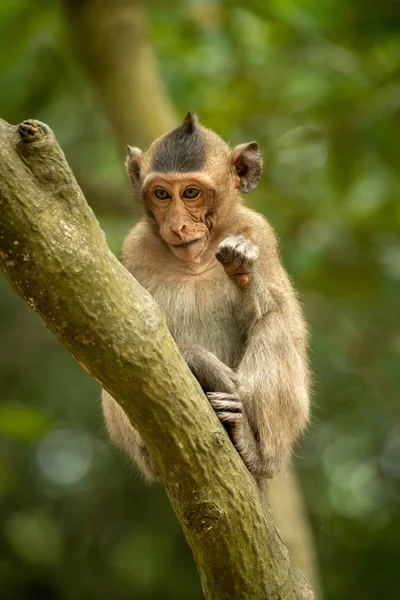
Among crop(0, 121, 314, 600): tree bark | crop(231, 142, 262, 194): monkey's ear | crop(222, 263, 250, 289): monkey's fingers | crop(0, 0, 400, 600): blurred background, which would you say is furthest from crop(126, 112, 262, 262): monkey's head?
crop(0, 121, 314, 600): tree bark

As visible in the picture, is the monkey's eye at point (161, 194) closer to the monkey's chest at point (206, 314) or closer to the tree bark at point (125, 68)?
the monkey's chest at point (206, 314)

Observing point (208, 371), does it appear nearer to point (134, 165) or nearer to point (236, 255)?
point (236, 255)

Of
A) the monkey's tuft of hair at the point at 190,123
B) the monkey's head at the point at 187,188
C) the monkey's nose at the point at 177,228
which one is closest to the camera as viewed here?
the monkey's nose at the point at 177,228

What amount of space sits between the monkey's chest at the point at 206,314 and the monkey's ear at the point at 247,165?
0.98 m

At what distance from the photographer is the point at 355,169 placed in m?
9.22

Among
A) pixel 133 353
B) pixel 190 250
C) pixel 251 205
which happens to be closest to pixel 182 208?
pixel 190 250

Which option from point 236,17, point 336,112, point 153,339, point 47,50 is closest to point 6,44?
point 47,50

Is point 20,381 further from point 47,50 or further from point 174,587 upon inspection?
point 47,50

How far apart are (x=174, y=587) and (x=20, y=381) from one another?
3.67 meters

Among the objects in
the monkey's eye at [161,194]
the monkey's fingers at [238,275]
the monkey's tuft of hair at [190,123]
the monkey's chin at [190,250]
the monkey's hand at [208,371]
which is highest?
the monkey's tuft of hair at [190,123]

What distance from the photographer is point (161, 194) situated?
719cm

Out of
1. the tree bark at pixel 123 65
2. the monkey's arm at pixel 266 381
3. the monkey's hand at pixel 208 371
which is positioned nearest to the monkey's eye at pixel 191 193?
the monkey's arm at pixel 266 381

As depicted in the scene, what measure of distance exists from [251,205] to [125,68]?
2.34 m

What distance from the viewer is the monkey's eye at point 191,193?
7158 mm
